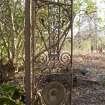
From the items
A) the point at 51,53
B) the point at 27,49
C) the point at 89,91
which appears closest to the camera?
the point at 27,49

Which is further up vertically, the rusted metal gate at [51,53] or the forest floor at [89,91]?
the rusted metal gate at [51,53]

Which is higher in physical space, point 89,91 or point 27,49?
point 27,49

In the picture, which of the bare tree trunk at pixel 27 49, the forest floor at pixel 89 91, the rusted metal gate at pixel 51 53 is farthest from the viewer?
the forest floor at pixel 89 91

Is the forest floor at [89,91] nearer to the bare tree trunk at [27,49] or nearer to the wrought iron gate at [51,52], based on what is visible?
the wrought iron gate at [51,52]

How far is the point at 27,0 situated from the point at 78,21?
11.3m

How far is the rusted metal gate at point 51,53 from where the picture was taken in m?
5.45

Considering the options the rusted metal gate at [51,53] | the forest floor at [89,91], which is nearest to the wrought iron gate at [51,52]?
the rusted metal gate at [51,53]

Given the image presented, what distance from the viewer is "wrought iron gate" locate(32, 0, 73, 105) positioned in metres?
5.47

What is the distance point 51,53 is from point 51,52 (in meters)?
0.02

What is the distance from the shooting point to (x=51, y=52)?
605 cm

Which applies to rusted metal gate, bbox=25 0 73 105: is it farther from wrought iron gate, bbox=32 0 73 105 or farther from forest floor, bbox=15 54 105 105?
forest floor, bbox=15 54 105 105

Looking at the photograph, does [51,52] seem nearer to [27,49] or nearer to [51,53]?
[51,53]

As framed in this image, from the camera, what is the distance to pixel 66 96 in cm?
604

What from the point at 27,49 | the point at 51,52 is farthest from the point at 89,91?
the point at 27,49
